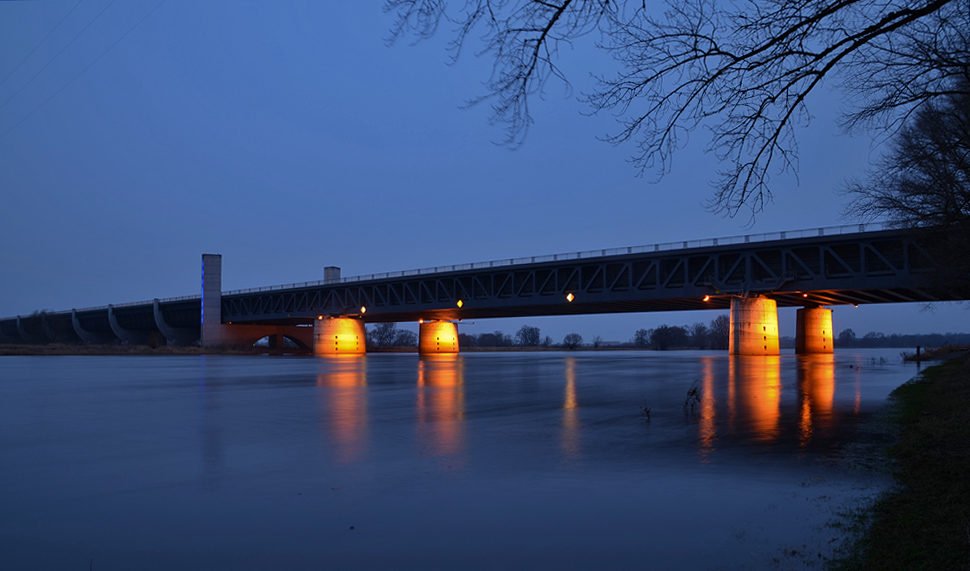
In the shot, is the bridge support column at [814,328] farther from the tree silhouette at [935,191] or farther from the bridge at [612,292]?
Answer: the tree silhouette at [935,191]

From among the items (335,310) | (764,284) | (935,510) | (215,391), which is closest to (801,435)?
(935,510)

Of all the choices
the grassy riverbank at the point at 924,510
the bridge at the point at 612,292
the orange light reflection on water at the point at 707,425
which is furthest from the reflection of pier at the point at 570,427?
the bridge at the point at 612,292

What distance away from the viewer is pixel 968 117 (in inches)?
595

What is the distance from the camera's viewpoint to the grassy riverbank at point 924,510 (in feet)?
18.6

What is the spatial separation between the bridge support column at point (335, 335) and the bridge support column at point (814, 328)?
6793 centimetres

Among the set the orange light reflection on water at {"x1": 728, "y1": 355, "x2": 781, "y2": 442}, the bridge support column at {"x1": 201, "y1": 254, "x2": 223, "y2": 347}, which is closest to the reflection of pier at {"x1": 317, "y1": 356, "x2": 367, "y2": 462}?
the orange light reflection on water at {"x1": 728, "y1": 355, "x2": 781, "y2": 442}

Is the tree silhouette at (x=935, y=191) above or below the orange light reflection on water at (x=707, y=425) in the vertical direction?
above

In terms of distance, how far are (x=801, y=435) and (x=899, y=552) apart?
8465 millimetres

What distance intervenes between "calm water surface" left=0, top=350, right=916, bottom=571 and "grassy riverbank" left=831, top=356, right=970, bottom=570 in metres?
0.38

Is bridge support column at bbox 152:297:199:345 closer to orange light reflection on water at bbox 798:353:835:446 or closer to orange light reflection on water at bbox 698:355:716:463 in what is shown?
orange light reflection on water at bbox 798:353:835:446

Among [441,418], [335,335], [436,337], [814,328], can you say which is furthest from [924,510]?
[335,335]

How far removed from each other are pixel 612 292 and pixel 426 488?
225ft

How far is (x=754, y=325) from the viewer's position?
68500 mm

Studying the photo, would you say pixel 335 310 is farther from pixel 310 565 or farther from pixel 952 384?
pixel 310 565
